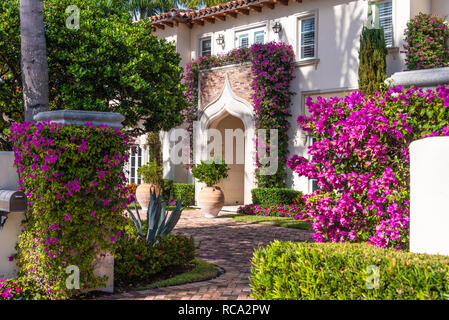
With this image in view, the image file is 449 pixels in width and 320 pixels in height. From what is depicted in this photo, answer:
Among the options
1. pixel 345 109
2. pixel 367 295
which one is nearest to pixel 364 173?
pixel 345 109

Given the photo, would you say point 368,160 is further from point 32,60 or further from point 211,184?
point 211,184

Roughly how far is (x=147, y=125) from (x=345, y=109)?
5.90m

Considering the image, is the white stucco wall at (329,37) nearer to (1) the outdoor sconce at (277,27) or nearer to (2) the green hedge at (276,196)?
(1) the outdoor sconce at (277,27)

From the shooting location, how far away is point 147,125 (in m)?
10.7

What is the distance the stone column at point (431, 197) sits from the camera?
4.18 m

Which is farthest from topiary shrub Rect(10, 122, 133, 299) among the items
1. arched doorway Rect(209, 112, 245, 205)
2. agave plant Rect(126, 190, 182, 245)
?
arched doorway Rect(209, 112, 245, 205)

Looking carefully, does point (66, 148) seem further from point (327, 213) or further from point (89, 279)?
point (327, 213)

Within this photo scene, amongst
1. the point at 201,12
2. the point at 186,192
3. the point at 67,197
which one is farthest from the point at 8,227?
the point at 201,12

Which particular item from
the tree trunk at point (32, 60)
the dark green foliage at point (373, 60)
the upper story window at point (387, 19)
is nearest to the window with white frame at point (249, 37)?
the upper story window at point (387, 19)

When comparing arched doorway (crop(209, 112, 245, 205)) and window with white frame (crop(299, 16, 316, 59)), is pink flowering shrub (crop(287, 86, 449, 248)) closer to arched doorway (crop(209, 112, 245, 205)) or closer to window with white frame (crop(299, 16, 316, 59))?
window with white frame (crop(299, 16, 316, 59))

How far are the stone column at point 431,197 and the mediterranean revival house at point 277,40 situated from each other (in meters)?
10.5

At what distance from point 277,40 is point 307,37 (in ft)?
3.86

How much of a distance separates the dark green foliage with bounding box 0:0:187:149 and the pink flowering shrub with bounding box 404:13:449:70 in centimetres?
741

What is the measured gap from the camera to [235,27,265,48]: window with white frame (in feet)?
57.2
